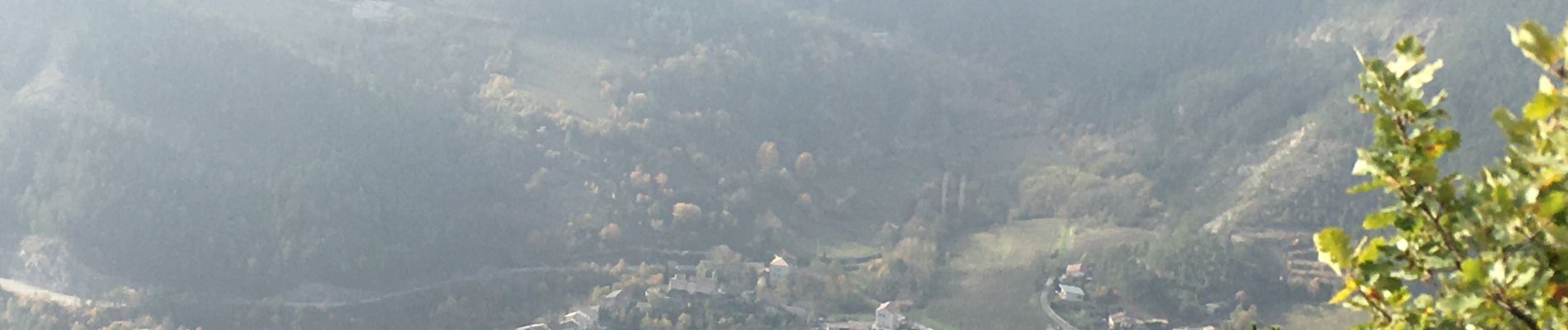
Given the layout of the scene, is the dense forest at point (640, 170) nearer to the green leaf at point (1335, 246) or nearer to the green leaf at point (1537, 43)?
the green leaf at point (1335, 246)

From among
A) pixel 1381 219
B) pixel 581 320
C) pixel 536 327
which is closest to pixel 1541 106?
pixel 1381 219

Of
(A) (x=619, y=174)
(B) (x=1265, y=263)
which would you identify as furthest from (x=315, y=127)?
(B) (x=1265, y=263)

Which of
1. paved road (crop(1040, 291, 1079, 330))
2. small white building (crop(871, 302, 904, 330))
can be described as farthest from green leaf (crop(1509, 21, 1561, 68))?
paved road (crop(1040, 291, 1079, 330))

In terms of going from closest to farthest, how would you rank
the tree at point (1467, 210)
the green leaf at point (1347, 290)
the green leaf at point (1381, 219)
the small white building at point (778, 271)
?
the tree at point (1467, 210), the green leaf at point (1381, 219), the green leaf at point (1347, 290), the small white building at point (778, 271)

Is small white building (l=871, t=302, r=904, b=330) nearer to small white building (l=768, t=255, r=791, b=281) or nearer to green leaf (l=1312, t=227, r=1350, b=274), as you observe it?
small white building (l=768, t=255, r=791, b=281)

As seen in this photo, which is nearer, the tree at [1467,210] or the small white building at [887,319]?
the tree at [1467,210]

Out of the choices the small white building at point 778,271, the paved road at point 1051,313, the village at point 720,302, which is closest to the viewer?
the village at point 720,302

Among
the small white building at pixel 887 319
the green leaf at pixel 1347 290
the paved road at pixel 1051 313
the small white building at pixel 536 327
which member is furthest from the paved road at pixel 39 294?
the green leaf at pixel 1347 290
